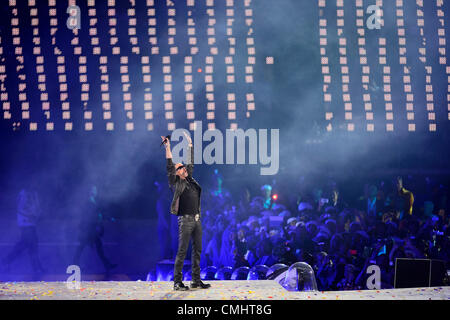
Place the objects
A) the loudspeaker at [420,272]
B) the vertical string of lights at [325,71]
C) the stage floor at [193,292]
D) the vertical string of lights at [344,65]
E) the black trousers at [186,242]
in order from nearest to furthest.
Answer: the stage floor at [193,292]
the black trousers at [186,242]
the loudspeaker at [420,272]
the vertical string of lights at [344,65]
the vertical string of lights at [325,71]

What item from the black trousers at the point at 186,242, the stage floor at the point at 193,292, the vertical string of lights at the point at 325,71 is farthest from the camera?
the vertical string of lights at the point at 325,71

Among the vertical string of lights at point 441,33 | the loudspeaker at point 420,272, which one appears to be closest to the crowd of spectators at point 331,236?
the loudspeaker at point 420,272

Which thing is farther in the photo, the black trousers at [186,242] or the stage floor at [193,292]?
the black trousers at [186,242]

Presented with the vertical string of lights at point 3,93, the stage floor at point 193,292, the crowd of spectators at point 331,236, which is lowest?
the stage floor at point 193,292

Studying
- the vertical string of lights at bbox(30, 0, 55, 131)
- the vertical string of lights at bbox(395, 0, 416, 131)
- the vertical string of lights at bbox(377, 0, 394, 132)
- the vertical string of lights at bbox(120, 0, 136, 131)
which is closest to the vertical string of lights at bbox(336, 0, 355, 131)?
the vertical string of lights at bbox(377, 0, 394, 132)

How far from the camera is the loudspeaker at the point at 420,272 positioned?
487cm

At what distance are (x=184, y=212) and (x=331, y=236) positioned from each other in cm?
261

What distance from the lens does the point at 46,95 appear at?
28.0 feet

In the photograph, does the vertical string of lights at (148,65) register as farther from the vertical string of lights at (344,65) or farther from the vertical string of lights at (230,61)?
the vertical string of lights at (344,65)

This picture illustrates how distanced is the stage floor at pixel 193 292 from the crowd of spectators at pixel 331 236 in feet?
2.52

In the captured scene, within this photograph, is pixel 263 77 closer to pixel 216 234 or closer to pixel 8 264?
pixel 216 234

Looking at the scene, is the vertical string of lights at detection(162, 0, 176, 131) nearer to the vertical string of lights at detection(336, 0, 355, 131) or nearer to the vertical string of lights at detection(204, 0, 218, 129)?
the vertical string of lights at detection(204, 0, 218, 129)

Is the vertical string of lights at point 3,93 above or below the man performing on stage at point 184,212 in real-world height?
above
